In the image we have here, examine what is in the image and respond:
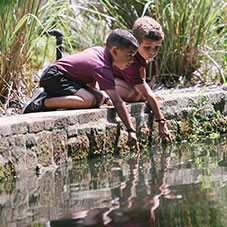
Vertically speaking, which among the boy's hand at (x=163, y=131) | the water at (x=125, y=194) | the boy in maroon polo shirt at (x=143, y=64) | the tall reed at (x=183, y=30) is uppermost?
the tall reed at (x=183, y=30)

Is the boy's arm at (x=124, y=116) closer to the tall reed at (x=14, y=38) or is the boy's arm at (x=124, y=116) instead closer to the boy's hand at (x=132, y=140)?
the boy's hand at (x=132, y=140)

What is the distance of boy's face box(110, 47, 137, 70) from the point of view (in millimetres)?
4176

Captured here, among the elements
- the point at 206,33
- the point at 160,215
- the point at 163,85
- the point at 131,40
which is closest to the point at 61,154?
the point at 131,40

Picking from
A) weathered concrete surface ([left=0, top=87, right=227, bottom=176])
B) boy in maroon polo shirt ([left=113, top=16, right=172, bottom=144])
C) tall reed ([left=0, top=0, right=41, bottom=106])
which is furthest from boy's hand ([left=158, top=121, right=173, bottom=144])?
tall reed ([left=0, top=0, right=41, bottom=106])

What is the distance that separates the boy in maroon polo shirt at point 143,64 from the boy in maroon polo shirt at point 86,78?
31 centimetres

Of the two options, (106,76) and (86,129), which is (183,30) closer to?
(106,76)

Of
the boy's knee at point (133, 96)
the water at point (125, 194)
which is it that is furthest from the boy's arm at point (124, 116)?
the boy's knee at point (133, 96)

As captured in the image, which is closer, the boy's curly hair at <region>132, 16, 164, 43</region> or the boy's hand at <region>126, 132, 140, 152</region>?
the boy's hand at <region>126, 132, 140, 152</region>

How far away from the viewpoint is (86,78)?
14.4 feet

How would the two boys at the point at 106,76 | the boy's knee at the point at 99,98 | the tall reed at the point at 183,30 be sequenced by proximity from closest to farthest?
the two boys at the point at 106,76 → the boy's knee at the point at 99,98 → the tall reed at the point at 183,30

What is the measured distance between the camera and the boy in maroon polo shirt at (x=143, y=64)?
450 cm

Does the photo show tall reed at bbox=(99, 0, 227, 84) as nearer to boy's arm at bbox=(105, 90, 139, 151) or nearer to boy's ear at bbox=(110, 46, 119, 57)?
boy's ear at bbox=(110, 46, 119, 57)

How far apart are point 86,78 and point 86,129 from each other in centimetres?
58

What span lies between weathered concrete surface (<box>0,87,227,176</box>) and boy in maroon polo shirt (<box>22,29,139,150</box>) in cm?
23
